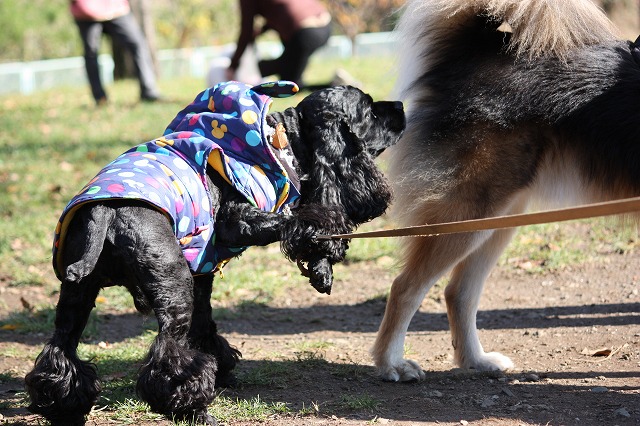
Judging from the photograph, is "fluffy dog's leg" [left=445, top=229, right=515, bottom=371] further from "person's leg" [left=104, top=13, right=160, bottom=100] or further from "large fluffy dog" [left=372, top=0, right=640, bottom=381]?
"person's leg" [left=104, top=13, right=160, bottom=100]

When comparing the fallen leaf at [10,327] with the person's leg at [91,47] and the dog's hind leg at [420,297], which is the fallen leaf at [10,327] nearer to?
the dog's hind leg at [420,297]

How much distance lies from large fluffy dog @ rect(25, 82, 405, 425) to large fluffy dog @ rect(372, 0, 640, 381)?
0.58 m

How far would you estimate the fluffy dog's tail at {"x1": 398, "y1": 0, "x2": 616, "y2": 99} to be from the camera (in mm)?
3773

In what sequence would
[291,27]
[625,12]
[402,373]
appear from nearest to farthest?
1. [402,373]
2. [291,27]
3. [625,12]

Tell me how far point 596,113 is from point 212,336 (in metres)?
2.11

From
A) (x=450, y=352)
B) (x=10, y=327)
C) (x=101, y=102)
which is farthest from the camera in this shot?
(x=101, y=102)

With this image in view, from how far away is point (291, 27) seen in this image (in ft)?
29.1

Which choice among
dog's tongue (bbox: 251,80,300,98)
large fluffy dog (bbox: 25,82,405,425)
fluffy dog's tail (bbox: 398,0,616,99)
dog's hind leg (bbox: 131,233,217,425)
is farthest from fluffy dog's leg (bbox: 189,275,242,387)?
fluffy dog's tail (bbox: 398,0,616,99)

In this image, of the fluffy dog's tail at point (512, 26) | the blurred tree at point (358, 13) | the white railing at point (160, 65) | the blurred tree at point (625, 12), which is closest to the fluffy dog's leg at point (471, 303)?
the fluffy dog's tail at point (512, 26)

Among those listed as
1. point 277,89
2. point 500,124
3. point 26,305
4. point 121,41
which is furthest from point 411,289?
point 121,41

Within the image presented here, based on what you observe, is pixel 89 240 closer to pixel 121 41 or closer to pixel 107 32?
pixel 121 41

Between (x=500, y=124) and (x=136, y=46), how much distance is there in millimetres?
8677

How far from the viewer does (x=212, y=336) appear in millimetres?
3529

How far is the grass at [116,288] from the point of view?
3.80m
